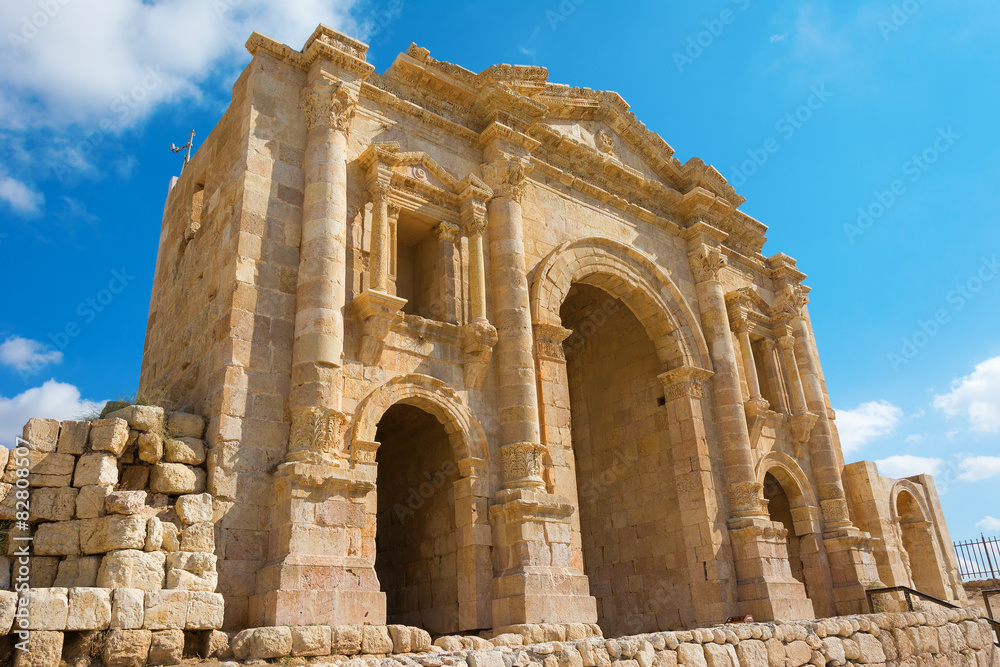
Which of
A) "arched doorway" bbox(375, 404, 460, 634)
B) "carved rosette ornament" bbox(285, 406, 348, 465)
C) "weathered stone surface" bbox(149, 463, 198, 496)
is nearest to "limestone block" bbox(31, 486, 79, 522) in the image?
"weathered stone surface" bbox(149, 463, 198, 496)

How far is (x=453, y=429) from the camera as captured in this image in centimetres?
1117

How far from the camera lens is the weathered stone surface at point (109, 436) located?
26.3 feet

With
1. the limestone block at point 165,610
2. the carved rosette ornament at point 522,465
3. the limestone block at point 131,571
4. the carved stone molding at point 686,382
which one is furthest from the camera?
the carved stone molding at point 686,382

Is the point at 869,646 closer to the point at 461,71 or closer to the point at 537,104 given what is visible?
the point at 537,104

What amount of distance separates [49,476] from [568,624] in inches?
258

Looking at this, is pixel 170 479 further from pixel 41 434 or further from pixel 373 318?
pixel 373 318

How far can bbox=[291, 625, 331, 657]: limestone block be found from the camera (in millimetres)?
7688

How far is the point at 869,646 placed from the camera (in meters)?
11.4

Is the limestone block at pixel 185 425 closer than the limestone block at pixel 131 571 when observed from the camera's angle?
No

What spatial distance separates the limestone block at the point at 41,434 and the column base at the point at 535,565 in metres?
5.60

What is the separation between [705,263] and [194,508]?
39.2 ft

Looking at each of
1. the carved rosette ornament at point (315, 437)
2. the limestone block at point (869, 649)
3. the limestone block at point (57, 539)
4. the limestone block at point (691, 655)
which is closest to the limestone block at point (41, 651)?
the limestone block at point (57, 539)

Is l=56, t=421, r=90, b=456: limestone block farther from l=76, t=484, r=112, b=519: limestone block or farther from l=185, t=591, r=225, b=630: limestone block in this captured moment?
l=185, t=591, r=225, b=630: limestone block

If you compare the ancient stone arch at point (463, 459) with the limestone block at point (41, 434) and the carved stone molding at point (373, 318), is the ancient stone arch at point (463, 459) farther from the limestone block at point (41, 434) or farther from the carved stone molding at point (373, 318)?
the limestone block at point (41, 434)
